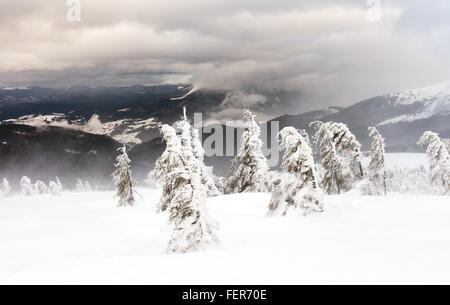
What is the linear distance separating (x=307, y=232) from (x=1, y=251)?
14.5 meters

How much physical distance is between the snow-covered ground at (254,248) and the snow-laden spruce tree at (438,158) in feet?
50.2

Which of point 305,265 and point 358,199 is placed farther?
point 358,199

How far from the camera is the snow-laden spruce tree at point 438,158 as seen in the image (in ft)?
108

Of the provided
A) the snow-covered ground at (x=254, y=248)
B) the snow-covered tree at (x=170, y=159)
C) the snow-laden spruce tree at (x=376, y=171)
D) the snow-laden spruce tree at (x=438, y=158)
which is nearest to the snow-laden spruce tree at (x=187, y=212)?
the snow-covered tree at (x=170, y=159)

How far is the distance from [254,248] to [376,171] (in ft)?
83.8

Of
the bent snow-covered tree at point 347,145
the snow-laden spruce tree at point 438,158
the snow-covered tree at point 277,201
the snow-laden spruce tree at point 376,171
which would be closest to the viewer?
the snow-covered tree at point 277,201

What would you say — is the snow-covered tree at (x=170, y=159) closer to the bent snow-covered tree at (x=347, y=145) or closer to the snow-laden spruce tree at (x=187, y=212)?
the snow-laden spruce tree at (x=187, y=212)

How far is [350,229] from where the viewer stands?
47.9 feet

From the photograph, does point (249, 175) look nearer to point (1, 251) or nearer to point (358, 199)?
point (358, 199)

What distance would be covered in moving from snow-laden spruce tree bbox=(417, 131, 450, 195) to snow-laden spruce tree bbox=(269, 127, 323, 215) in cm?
1855

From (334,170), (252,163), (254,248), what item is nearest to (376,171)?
(334,170)
